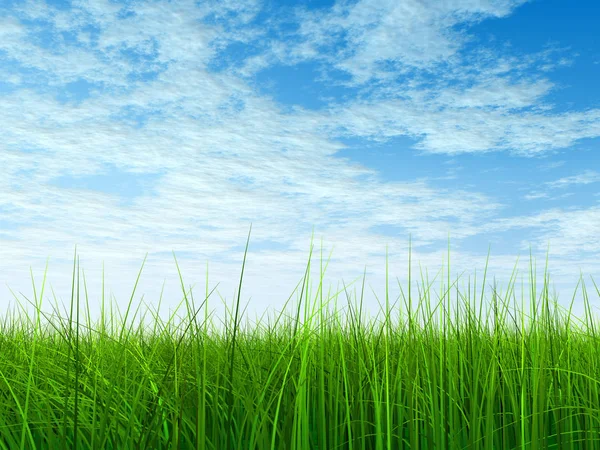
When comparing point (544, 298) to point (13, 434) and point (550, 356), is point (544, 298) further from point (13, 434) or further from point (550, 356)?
point (13, 434)

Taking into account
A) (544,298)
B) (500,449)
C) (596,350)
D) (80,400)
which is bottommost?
(500,449)

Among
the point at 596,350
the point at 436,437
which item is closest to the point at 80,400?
the point at 436,437

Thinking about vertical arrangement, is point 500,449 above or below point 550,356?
below

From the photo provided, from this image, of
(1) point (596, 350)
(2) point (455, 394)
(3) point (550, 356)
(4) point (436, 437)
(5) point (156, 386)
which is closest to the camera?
(4) point (436, 437)

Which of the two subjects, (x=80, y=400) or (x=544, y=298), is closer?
(x=80, y=400)

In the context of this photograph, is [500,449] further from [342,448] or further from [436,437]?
[342,448]

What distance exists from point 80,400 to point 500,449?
68.7 inches

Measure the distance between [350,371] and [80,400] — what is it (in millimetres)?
1177

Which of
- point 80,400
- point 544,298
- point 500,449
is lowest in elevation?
point 500,449

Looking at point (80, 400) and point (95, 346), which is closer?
point (80, 400)

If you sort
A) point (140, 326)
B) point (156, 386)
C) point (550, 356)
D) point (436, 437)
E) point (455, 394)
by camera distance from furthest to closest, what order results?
point (140, 326) < point (550, 356) < point (156, 386) < point (455, 394) < point (436, 437)

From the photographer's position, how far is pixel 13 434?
233 cm

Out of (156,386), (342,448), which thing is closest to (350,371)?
(342,448)

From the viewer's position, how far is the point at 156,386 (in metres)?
2.49
